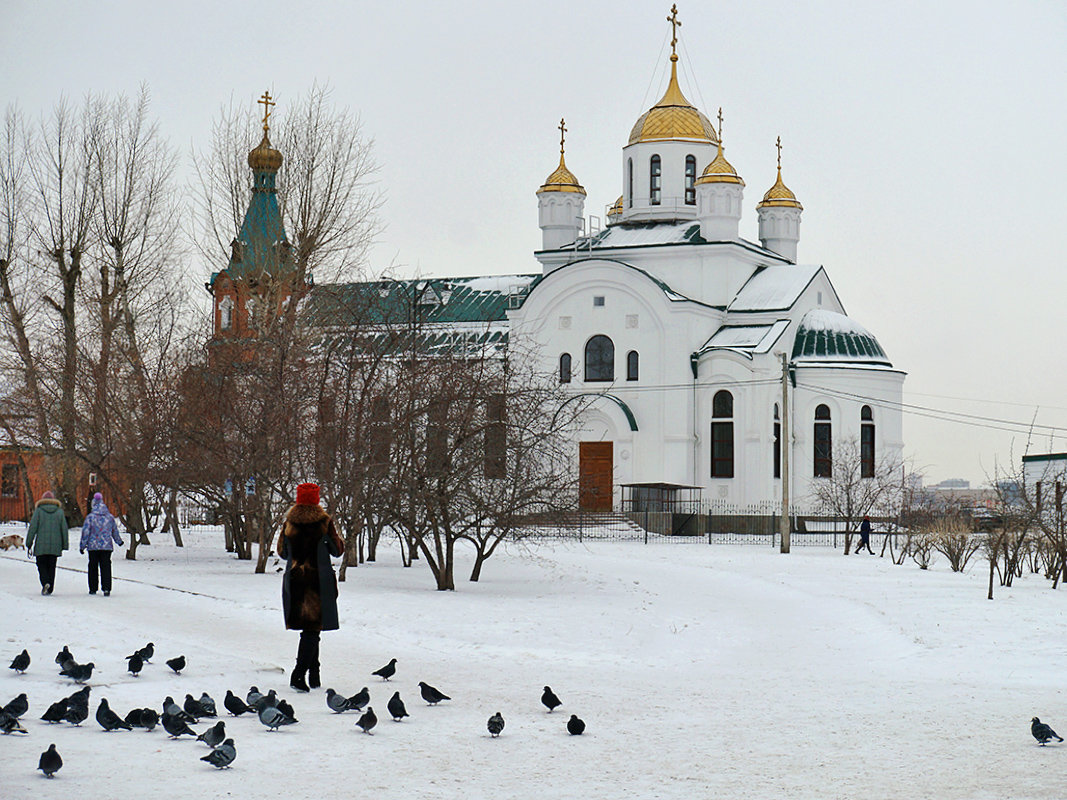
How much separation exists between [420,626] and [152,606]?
329 cm

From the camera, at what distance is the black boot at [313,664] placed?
413 inches

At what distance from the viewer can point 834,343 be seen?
46594 mm

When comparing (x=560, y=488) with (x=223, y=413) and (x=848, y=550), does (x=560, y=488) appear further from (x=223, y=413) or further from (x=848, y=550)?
(x=848, y=550)

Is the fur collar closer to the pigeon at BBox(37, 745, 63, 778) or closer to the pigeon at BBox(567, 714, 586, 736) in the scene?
the pigeon at BBox(567, 714, 586, 736)

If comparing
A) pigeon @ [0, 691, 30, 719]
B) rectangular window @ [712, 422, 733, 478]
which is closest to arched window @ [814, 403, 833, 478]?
rectangular window @ [712, 422, 733, 478]

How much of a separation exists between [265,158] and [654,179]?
17.1 m

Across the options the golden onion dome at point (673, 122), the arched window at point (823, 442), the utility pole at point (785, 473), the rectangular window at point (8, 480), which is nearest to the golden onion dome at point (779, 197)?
the golden onion dome at point (673, 122)

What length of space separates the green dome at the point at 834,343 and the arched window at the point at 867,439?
1.73 metres

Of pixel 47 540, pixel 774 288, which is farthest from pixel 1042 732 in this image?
pixel 774 288

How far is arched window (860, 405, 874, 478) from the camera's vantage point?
46.3 m

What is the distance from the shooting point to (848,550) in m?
34.2

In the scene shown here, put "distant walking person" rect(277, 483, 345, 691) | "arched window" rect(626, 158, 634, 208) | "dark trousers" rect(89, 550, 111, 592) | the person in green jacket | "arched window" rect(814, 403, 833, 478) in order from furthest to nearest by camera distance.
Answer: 1. "arched window" rect(626, 158, 634, 208)
2. "arched window" rect(814, 403, 833, 478)
3. "dark trousers" rect(89, 550, 111, 592)
4. the person in green jacket
5. "distant walking person" rect(277, 483, 345, 691)

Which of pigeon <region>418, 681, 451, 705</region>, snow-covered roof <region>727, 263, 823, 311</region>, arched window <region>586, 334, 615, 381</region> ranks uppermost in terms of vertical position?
snow-covered roof <region>727, 263, 823, 311</region>

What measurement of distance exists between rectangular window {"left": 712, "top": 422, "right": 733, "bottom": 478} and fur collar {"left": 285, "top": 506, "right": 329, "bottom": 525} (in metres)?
35.3
